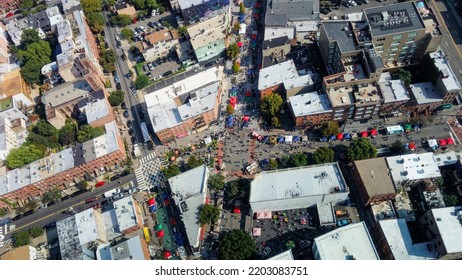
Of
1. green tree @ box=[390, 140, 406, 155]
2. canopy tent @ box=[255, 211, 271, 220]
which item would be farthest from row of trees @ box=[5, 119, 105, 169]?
green tree @ box=[390, 140, 406, 155]

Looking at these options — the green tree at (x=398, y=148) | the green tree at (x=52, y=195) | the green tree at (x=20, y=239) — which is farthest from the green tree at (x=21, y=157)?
the green tree at (x=398, y=148)

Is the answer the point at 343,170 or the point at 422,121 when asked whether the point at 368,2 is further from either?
the point at 343,170

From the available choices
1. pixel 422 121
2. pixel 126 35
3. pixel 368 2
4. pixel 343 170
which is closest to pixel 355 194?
pixel 343 170

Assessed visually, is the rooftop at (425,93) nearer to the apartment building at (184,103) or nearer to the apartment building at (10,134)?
the apartment building at (184,103)

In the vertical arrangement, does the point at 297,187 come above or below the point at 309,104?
below

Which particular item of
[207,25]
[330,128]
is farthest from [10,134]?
[330,128]

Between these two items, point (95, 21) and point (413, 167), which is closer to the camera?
point (413, 167)

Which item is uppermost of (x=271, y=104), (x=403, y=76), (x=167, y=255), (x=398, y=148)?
(x=271, y=104)

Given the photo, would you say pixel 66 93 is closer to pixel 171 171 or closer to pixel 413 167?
pixel 171 171
